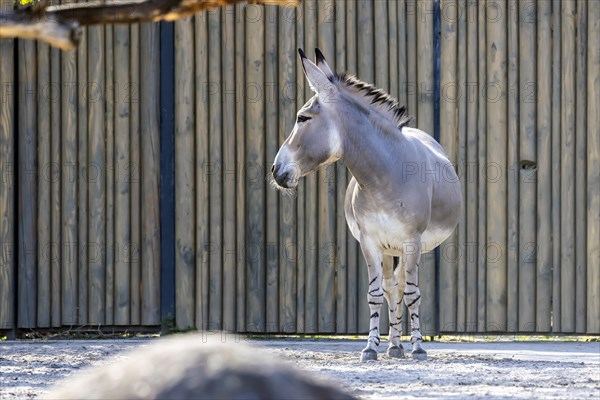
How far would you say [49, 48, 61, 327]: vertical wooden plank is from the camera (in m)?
10.9

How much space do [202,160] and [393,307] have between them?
241 cm

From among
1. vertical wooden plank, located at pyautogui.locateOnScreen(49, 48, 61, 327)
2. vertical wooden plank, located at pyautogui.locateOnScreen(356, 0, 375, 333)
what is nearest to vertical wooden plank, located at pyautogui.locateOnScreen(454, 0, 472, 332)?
vertical wooden plank, located at pyautogui.locateOnScreen(356, 0, 375, 333)

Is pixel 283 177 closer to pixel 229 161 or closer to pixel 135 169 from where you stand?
pixel 229 161

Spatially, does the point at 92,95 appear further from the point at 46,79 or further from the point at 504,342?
the point at 504,342

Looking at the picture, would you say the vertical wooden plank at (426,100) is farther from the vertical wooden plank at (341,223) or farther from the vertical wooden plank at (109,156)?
the vertical wooden plank at (109,156)

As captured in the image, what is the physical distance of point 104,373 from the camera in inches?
99.3

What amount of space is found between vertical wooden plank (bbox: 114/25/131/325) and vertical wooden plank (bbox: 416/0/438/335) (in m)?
2.40

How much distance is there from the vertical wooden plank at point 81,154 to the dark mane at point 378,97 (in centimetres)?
288

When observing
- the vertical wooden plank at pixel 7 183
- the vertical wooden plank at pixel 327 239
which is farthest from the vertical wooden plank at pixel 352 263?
the vertical wooden plank at pixel 7 183

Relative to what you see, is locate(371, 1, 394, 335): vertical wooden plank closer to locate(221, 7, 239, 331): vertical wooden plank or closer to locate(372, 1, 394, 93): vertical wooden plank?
locate(372, 1, 394, 93): vertical wooden plank

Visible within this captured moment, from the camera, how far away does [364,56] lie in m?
10.8

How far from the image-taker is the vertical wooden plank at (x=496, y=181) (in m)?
10.7

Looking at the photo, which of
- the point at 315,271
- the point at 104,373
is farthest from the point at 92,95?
the point at 104,373

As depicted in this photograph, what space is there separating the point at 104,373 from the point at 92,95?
8.62 meters
